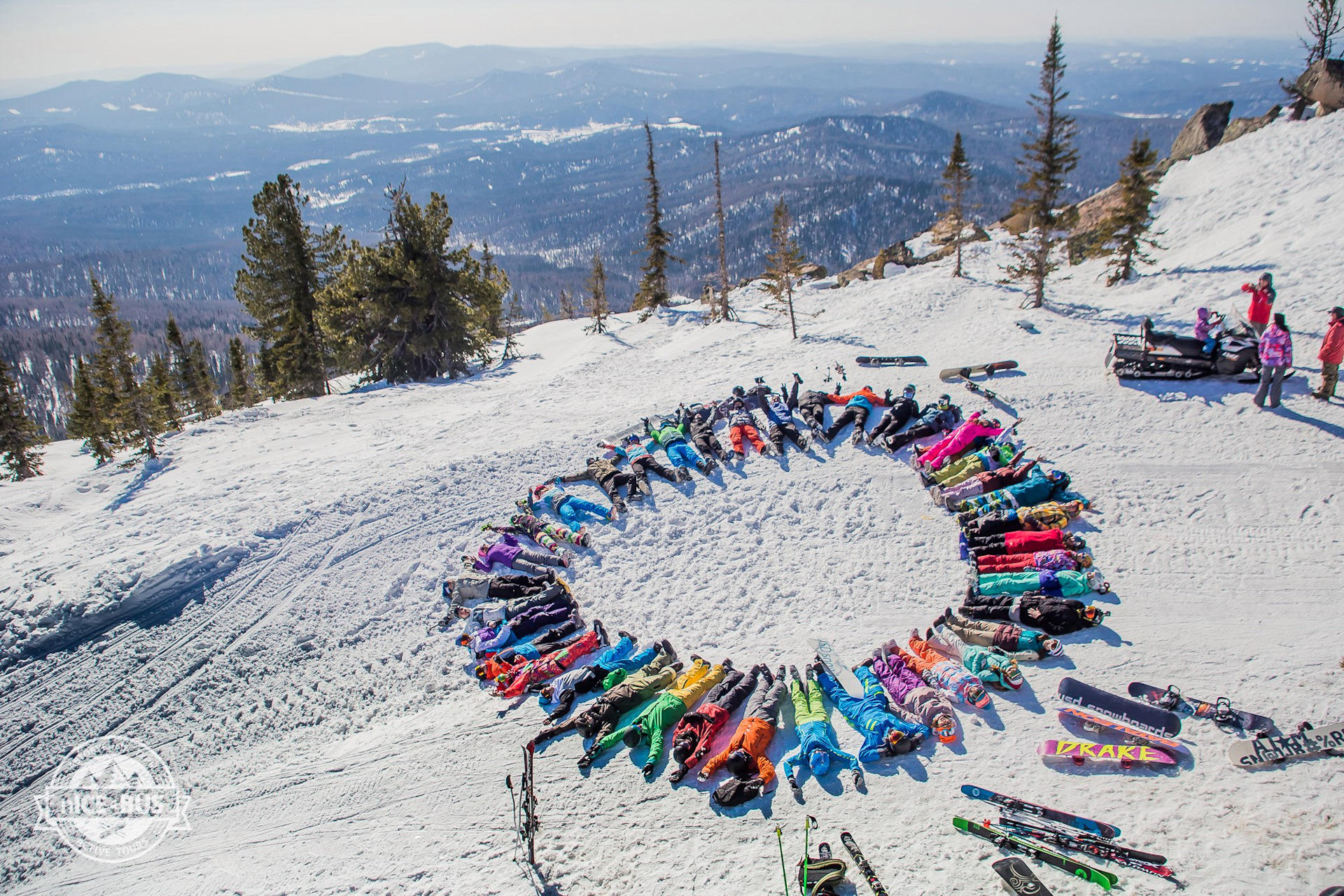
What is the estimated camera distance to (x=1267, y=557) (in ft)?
34.0

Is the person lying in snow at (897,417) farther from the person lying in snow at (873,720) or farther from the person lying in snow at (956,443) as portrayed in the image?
the person lying in snow at (873,720)

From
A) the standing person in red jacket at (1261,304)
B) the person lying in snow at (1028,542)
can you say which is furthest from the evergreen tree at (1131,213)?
the person lying in snow at (1028,542)

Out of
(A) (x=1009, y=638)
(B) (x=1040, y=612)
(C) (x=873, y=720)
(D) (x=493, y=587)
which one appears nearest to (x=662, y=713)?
(C) (x=873, y=720)

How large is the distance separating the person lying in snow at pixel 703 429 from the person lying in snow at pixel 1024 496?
18.3ft

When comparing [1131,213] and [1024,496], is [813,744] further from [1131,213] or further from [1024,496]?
[1131,213]

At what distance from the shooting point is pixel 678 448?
615 inches

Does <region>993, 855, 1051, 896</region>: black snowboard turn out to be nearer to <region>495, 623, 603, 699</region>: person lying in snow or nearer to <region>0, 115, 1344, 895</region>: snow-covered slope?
<region>0, 115, 1344, 895</region>: snow-covered slope

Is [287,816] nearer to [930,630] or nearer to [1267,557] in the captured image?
[930,630]

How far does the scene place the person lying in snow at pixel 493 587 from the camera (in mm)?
11961

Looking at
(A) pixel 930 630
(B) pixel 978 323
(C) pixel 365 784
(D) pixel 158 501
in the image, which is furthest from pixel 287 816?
(B) pixel 978 323

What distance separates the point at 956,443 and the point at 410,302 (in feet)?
80.8

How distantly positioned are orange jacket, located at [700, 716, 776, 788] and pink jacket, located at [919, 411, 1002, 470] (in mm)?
7683

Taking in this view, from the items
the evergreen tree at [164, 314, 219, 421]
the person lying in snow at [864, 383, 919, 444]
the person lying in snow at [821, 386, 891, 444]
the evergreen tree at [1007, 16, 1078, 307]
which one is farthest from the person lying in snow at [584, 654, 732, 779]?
the evergreen tree at [164, 314, 219, 421]

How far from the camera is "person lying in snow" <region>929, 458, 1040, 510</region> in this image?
41.4ft
